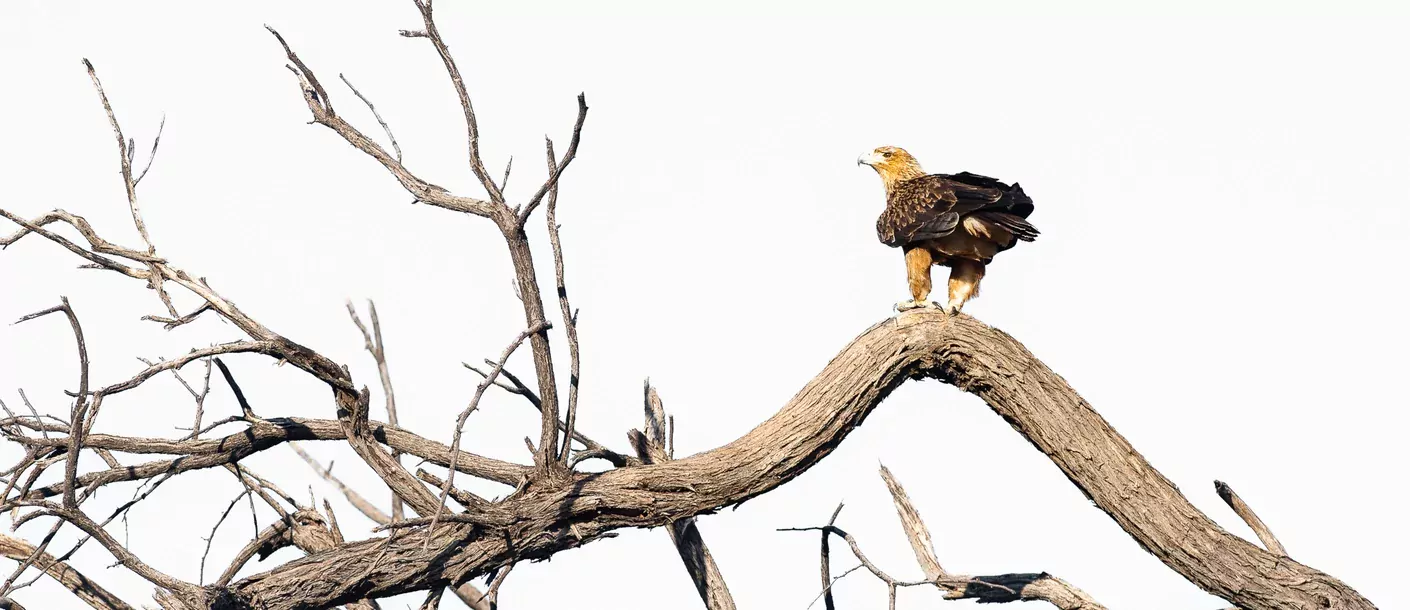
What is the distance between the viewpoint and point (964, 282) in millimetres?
5113

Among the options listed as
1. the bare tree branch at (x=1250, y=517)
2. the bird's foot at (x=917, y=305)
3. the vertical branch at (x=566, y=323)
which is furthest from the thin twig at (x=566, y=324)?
the bare tree branch at (x=1250, y=517)

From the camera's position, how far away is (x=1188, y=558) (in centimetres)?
501

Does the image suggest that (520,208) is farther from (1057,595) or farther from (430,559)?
(1057,595)

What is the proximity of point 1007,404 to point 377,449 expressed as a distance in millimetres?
2717

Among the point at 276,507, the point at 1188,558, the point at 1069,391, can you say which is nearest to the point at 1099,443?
the point at 1069,391

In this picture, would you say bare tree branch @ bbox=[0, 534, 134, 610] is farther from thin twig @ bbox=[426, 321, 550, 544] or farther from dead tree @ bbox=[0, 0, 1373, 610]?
thin twig @ bbox=[426, 321, 550, 544]

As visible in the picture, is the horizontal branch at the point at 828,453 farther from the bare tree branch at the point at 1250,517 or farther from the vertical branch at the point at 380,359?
the vertical branch at the point at 380,359

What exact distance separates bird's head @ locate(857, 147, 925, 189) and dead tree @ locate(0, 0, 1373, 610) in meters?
1.20

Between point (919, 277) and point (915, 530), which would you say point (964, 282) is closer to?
point (919, 277)

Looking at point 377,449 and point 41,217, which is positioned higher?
point 41,217

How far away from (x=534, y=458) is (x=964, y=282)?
2037mm

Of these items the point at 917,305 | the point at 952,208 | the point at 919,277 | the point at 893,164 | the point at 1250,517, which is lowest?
the point at 1250,517

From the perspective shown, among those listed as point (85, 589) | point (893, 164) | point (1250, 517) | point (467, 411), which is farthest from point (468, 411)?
point (1250, 517)

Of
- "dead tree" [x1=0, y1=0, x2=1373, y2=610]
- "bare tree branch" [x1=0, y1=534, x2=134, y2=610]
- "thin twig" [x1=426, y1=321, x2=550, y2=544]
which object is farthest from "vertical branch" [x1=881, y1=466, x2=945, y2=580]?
"bare tree branch" [x1=0, y1=534, x2=134, y2=610]
